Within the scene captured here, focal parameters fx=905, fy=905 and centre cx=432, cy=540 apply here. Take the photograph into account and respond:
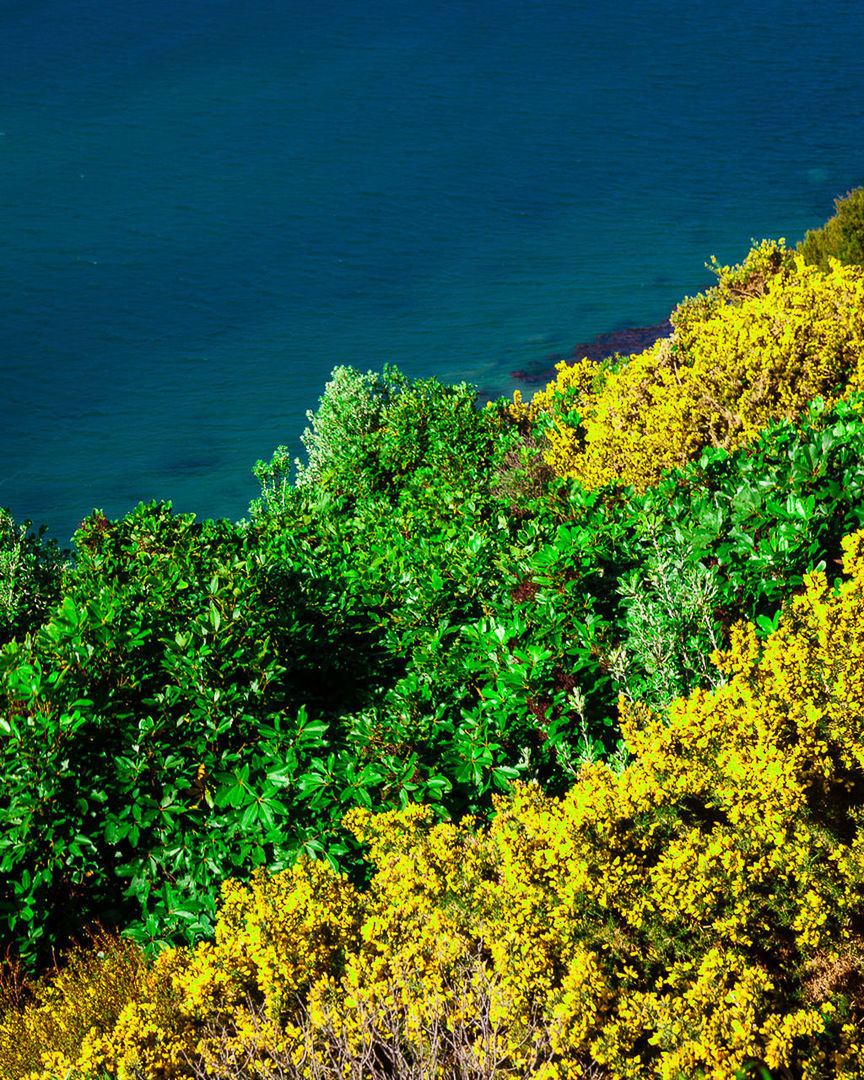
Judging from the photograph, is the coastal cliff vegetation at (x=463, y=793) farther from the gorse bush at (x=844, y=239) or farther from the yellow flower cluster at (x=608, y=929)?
the gorse bush at (x=844, y=239)

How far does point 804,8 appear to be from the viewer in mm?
69125

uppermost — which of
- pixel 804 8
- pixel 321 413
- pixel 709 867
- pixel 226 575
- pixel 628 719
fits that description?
pixel 804 8

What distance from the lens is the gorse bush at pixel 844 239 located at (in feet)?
38.3

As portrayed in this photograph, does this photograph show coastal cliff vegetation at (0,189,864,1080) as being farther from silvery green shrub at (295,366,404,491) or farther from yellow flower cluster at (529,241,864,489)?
silvery green shrub at (295,366,404,491)

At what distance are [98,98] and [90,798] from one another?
52911mm

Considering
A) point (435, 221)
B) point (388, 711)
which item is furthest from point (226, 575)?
point (435, 221)

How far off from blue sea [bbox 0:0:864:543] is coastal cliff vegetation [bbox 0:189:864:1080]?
14048 millimetres

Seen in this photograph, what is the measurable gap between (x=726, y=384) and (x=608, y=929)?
5.17 meters

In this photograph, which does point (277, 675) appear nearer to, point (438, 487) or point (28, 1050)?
point (28, 1050)

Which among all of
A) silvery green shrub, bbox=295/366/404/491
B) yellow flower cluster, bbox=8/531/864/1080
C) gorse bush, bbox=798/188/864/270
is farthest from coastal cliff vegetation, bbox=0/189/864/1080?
gorse bush, bbox=798/188/864/270

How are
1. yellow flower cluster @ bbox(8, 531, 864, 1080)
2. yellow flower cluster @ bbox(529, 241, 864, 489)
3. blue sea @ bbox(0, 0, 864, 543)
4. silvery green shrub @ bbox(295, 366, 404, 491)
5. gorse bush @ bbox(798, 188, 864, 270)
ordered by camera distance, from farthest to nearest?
blue sea @ bbox(0, 0, 864, 543), gorse bush @ bbox(798, 188, 864, 270), silvery green shrub @ bbox(295, 366, 404, 491), yellow flower cluster @ bbox(529, 241, 864, 489), yellow flower cluster @ bbox(8, 531, 864, 1080)

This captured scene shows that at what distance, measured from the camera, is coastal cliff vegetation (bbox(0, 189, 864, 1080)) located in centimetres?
284

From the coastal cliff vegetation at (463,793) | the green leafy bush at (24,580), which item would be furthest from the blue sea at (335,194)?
the coastal cliff vegetation at (463,793)

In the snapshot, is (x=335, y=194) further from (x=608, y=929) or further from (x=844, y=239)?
(x=608, y=929)
